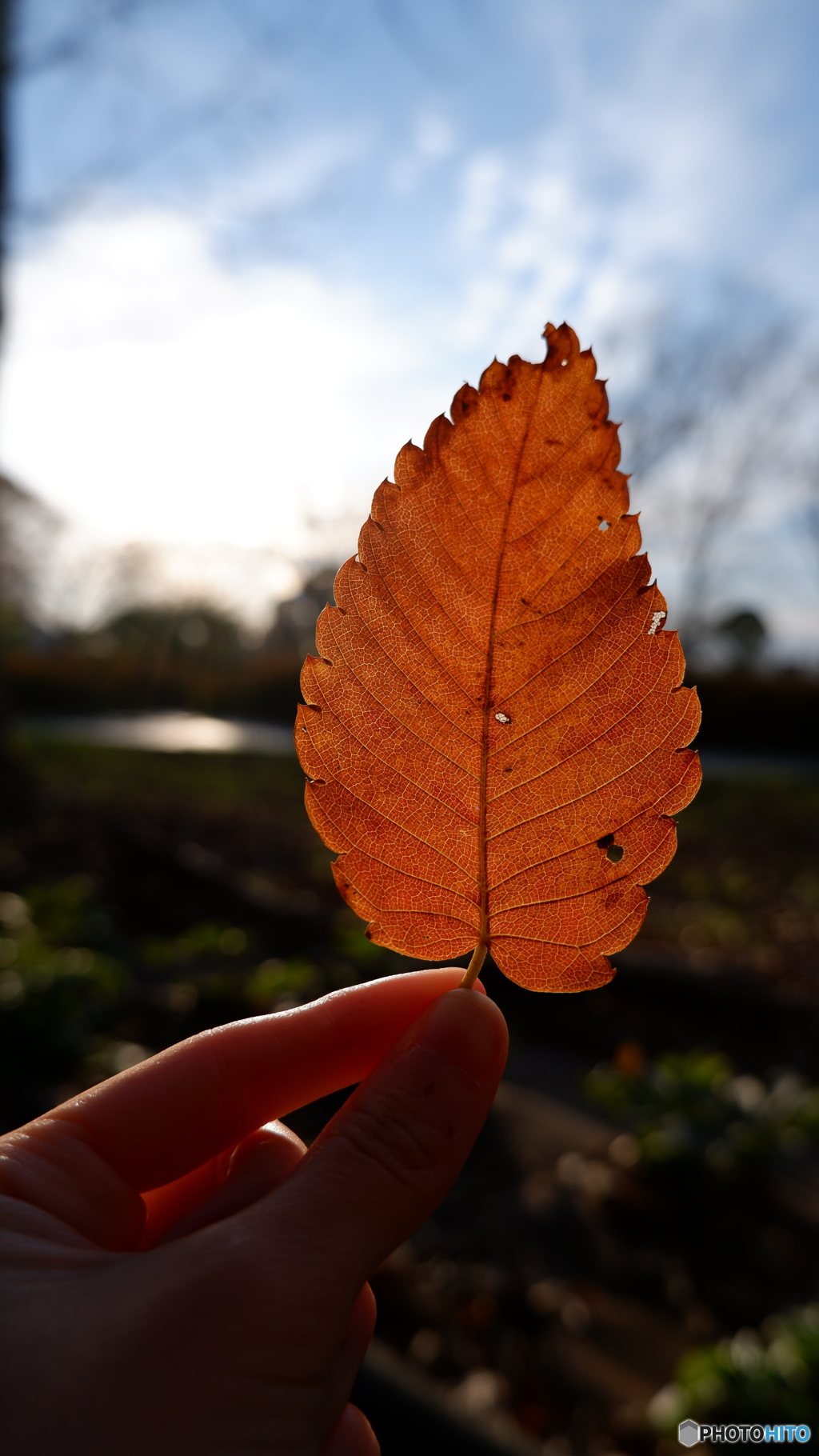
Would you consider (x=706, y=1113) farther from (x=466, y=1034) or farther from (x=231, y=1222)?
(x=231, y=1222)

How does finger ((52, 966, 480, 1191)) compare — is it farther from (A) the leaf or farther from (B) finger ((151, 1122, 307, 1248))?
(A) the leaf

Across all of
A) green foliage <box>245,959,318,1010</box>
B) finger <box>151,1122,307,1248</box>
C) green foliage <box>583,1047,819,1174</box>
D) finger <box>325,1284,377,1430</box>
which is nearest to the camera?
finger <box>325,1284,377,1430</box>

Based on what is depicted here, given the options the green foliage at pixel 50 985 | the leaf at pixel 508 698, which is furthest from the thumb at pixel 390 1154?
the green foliage at pixel 50 985

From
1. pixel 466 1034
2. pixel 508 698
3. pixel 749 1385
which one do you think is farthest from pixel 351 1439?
pixel 749 1385

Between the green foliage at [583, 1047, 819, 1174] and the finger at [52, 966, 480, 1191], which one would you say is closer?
the finger at [52, 966, 480, 1191]

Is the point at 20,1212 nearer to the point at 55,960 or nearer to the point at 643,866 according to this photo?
the point at 643,866

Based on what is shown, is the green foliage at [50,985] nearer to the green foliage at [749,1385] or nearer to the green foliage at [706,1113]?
the green foliage at [706,1113]

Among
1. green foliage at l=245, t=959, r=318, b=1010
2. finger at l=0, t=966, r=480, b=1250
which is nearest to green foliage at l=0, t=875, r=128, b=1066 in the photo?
green foliage at l=245, t=959, r=318, b=1010

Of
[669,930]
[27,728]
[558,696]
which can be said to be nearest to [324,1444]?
[558,696]
